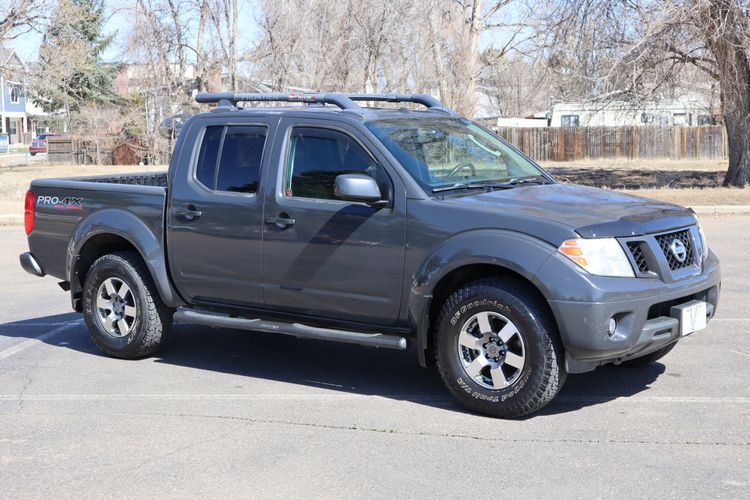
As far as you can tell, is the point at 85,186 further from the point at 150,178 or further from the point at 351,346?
the point at 351,346

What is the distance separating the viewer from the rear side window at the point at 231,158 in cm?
708

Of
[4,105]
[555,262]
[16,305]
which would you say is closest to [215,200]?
[555,262]

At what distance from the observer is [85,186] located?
7984 mm

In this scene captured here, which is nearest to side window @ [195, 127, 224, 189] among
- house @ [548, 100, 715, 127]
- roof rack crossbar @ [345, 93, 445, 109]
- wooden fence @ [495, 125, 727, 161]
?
roof rack crossbar @ [345, 93, 445, 109]

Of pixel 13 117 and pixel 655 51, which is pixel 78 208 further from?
pixel 13 117

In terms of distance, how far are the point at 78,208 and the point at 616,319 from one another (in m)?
4.45

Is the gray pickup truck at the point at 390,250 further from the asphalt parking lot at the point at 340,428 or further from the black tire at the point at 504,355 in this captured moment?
the asphalt parking lot at the point at 340,428

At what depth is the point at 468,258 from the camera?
598 cm

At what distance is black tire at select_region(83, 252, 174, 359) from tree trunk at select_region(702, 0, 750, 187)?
16.7 m

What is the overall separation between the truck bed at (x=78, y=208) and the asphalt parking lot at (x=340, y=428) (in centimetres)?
86

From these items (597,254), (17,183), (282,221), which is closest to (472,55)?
(17,183)

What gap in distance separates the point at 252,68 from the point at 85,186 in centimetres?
2961

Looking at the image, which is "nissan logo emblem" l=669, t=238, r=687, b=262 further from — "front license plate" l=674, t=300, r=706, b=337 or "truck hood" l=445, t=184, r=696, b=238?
"front license plate" l=674, t=300, r=706, b=337

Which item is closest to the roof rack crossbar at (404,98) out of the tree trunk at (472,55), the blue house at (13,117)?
the tree trunk at (472,55)
